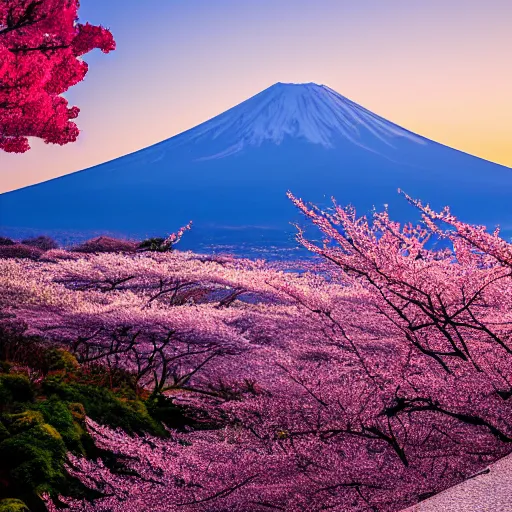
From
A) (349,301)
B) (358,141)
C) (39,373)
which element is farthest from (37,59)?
(358,141)

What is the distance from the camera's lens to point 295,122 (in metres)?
84.5

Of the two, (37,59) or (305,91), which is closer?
(37,59)

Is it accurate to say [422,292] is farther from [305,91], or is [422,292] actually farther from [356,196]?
[305,91]

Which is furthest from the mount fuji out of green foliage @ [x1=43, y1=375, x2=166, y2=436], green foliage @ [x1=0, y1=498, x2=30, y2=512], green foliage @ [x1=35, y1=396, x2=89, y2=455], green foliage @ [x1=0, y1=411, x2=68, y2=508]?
green foliage @ [x1=0, y1=498, x2=30, y2=512]

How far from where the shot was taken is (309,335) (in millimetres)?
4633

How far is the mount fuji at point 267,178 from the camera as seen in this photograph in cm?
6938

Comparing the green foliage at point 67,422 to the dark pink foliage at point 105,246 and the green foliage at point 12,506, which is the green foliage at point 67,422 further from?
the dark pink foliage at point 105,246

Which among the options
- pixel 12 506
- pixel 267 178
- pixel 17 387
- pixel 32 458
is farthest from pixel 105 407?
pixel 267 178

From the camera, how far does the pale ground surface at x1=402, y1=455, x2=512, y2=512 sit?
9.85 ft

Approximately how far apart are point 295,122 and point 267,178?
1304 cm

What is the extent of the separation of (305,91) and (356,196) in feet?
74.3

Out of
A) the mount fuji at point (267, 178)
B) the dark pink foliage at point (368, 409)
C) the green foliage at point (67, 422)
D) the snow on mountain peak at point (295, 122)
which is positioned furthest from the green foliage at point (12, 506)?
the snow on mountain peak at point (295, 122)

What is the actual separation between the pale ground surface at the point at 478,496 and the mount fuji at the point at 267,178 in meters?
59.4

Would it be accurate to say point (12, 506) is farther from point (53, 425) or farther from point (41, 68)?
point (41, 68)
